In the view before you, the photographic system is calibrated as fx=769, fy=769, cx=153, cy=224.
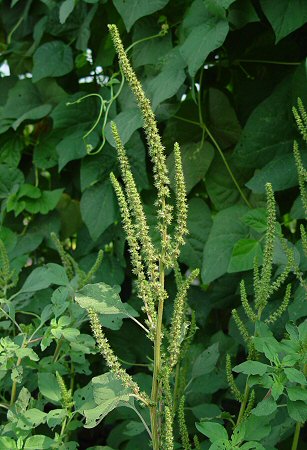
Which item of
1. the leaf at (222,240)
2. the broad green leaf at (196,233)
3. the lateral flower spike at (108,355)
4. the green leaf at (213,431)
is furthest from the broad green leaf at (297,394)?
the broad green leaf at (196,233)

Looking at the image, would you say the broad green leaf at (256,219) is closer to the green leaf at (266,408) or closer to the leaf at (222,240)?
the leaf at (222,240)

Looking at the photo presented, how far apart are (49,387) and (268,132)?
87 cm

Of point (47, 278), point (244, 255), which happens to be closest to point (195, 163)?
point (244, 255)

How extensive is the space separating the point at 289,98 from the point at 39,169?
0.90 m

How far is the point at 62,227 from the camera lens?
93.0 inches

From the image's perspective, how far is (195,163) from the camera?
205 centimetres

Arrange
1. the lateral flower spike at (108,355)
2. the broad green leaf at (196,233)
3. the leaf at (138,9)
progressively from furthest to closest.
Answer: the broad green leaf at (196,233) < the leaf at (138,9) < the lateral flower spike at (108,355)

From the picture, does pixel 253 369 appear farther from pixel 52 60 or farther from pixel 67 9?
pixel 52 60

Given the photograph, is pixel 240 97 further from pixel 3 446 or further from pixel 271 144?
pixel 3 446

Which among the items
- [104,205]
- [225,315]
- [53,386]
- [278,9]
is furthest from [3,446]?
[278,9]

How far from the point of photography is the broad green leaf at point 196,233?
6.63 feet

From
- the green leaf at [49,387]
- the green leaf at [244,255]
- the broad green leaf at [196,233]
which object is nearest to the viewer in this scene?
the green leaf at [49,387]

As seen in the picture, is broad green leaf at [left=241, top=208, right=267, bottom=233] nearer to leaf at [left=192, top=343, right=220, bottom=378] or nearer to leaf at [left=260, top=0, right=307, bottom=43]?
leaf at [left=192, top=343, right=220, bottom=378]

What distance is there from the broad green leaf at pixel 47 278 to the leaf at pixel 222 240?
37 cm
